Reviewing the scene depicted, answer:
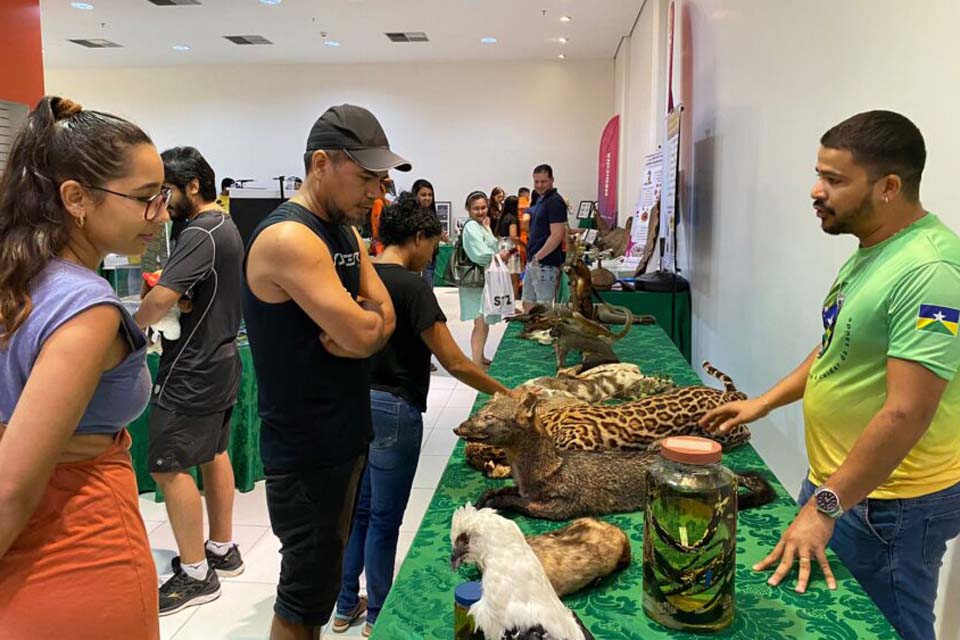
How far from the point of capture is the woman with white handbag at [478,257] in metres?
5.84

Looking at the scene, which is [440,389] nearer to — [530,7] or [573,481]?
[573,481]

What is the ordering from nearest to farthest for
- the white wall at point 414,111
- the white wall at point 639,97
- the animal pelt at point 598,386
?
the animal pelt at point 598,386, the white wall at point 639,97, the white wall at point 414,111

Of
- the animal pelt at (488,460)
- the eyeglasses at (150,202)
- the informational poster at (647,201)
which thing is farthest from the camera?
the informational poster at (647,201)

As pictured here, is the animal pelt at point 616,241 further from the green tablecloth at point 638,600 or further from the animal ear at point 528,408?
the green tablecloth at point 638,600

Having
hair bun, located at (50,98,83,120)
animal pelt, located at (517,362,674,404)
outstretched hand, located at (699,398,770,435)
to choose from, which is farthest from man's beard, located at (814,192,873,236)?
hair bun, located at (50,98,83,120)

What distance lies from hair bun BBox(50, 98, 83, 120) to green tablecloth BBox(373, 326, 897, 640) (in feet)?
3.22

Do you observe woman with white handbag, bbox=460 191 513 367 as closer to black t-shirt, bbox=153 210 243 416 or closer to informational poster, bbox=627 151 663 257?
informational poster, bbox=627 151 663 257

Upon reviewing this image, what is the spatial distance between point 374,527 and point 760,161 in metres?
2.42

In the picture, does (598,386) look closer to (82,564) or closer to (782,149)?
(782,149)

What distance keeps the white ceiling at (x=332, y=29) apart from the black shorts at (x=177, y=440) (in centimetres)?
747

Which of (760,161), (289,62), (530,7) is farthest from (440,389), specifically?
(289,62)

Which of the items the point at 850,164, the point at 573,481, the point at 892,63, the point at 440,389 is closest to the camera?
the point at 850,164

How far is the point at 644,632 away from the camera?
3.72ft

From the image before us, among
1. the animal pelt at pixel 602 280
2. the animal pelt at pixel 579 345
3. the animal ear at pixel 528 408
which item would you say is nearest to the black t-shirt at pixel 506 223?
the animal pelt at pixel 602 280
